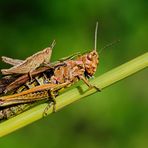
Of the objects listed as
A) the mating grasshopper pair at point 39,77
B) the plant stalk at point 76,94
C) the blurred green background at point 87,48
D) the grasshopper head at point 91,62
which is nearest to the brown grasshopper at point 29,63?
the mating grasshopper pair at point 39,77

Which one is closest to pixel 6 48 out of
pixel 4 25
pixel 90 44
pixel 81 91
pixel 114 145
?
pixel 4 25

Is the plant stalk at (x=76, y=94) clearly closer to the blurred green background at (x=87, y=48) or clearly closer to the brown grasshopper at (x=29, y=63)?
the brown grasshopper at (x=29, y=63)

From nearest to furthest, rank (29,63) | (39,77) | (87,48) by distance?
(29,63) → (39,77) → (87,48)

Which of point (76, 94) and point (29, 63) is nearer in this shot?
point (76, 94)

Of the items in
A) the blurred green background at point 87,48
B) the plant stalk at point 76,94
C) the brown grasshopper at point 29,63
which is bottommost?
the plant stalk at point 76,94

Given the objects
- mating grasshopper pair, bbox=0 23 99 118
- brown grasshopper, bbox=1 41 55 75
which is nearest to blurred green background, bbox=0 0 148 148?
mating grasshopper pair, bbox=0 23 99 118

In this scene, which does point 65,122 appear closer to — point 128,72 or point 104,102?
point 104,102

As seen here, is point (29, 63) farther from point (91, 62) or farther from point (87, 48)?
point (87, 48)

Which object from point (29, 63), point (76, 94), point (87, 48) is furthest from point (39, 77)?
point (87, 48)
